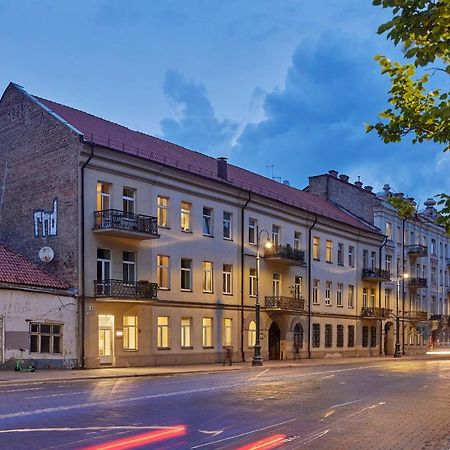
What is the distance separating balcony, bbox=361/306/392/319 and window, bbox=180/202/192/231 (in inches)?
946

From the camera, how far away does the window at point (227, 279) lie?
4064 cm

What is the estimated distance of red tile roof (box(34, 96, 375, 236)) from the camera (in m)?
34.9

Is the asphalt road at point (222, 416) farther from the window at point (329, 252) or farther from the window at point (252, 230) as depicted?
the window at point (329, 252)

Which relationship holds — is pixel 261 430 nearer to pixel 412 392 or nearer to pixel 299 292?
pixel 412 392

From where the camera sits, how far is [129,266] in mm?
33938

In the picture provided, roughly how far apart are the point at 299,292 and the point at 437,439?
36.7 m

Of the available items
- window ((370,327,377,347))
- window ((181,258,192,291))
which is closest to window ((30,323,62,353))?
window ((181,258,192,291))

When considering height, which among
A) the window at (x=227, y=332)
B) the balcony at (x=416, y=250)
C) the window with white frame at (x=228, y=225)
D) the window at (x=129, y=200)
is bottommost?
the window at (x=227, y=332)

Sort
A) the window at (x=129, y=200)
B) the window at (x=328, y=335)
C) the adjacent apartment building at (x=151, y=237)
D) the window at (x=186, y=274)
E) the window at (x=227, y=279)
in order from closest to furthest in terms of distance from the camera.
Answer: the adjacent apartment building at (x=151, y=237) → the window at (x=129, y=200) → the window at (x=186, y=274) → the window at (x=227, y=279) → the window at (x=328, y=335)

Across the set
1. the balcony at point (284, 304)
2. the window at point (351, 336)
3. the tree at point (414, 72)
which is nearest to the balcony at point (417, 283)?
the window at point (351, 336)

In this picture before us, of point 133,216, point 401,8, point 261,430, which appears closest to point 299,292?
point 133,216

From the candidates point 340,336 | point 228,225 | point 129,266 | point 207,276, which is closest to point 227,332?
point 207,276

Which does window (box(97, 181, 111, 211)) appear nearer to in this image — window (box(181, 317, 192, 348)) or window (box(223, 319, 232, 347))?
window (box(181, 317, 192, 348))

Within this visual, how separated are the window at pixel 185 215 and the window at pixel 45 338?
9697mm
